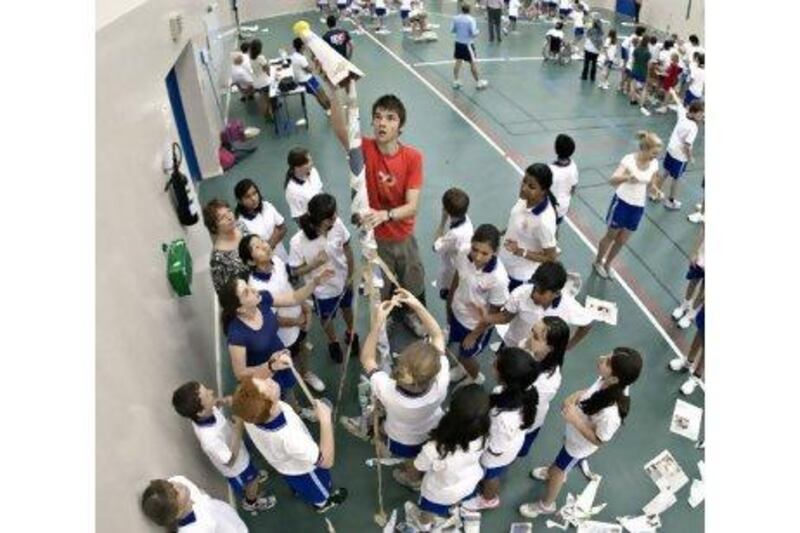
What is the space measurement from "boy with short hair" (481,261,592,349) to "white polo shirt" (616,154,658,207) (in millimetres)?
2087

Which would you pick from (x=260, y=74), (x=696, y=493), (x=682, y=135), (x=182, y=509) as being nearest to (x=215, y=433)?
(x=182, y=509)

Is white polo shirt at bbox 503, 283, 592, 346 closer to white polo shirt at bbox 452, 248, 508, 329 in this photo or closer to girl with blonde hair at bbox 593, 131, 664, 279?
white polo shirt at bbox 452, 248, 508, 329

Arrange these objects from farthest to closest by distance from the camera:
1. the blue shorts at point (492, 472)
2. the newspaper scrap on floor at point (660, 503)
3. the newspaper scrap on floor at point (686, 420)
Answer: the newspaper scrap on floor at point (686, 420) < the newspaper scrap on floor at point (660, 503) < the blue shorts at point (492, 472)

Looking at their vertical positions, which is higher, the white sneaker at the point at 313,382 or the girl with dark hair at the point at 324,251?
the girl with dark hair at the point at 324,251

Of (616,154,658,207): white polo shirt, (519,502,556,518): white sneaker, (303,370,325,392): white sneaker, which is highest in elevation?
(616,154,658,207): white polo shirt

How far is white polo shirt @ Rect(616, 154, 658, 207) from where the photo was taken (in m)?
5.49

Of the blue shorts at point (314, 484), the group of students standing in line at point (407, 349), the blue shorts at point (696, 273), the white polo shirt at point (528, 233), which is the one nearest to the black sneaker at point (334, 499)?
the group of students standing in line at point (407, 349)

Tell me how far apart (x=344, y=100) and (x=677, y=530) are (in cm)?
363

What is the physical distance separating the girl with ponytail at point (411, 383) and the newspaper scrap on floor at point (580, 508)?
4.18ft

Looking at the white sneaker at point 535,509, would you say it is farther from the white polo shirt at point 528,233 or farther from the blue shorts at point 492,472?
the white polo shirt at point 528,233

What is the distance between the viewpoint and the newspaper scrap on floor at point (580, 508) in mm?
4012

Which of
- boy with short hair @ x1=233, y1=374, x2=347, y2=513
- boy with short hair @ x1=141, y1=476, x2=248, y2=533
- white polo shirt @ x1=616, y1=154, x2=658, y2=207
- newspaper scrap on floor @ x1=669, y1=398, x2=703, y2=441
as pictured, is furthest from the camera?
white polo shirt @ x1=616, y1=154, x2=658, y2=207

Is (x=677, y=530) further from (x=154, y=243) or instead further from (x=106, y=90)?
(x=106, y=90)

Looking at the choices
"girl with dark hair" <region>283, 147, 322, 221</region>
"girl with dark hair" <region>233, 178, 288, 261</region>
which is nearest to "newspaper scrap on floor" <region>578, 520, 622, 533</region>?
"girl with dark hair" <region>233, 178, 288, 261</region>
